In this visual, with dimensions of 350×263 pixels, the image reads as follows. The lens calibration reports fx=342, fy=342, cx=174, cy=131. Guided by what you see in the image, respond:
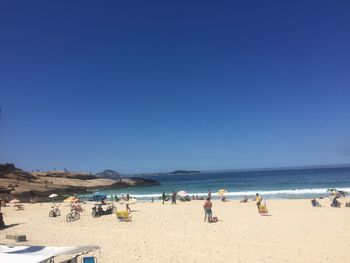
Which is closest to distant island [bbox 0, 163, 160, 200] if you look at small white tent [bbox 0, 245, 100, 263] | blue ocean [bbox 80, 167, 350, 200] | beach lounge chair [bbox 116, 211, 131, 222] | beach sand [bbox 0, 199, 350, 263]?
blue ocean [bbox 80, 167, 350, 200]

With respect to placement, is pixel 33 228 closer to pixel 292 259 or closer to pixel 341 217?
pixel 292 259

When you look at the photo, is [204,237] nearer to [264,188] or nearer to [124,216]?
[124,216]

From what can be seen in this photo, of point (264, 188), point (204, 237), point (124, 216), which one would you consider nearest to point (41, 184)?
point (264, 188)

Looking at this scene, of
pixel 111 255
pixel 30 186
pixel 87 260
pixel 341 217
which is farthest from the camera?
pixel 30 186

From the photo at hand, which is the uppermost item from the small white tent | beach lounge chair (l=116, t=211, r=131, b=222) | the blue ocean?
the small white tent

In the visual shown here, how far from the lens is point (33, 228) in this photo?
18.8 m

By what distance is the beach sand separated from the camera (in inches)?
460

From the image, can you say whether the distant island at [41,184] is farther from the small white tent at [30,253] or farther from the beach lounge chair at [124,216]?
the small white tent at [30,253]

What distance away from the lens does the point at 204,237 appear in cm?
1483

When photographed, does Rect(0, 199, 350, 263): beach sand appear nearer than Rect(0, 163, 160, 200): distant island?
Yes

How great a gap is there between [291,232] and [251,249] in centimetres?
385

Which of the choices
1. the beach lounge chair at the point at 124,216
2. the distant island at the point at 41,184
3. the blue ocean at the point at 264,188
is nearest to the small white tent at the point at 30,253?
the beach lounge chair at the point at 124,216

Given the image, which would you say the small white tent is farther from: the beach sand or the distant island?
the distant island

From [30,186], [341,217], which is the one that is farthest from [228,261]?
[30,186]
